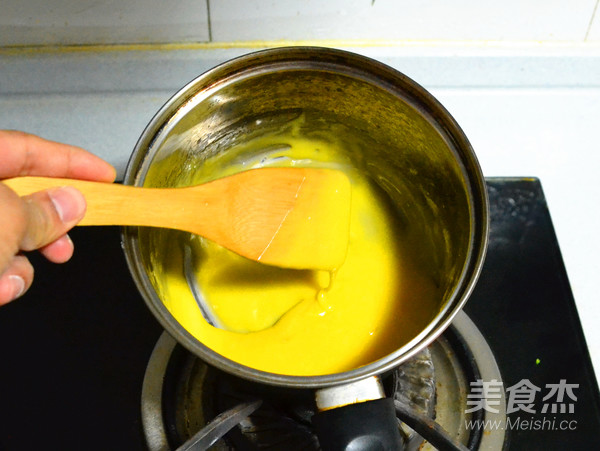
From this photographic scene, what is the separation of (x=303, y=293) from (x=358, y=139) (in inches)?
7.9

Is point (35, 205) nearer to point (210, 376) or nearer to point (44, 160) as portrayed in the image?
point (44, 160)

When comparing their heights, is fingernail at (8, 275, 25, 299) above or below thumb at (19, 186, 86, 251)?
below

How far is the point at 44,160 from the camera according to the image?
0.59 m

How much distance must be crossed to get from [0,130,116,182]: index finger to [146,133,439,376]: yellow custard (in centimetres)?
8

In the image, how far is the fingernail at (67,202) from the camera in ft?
1.59

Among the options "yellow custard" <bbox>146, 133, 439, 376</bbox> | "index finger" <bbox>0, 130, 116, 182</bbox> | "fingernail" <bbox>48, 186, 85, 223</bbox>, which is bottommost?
"yellow custard" <bbox>146, 133, 439, 376</bbox>

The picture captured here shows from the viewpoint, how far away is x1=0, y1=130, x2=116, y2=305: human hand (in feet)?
1.48

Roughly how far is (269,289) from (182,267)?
107 millimetres

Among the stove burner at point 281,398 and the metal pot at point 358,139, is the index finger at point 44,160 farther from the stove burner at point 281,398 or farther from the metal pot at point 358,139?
the stove burner at point 281,398

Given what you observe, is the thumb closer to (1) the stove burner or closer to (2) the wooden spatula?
(2) the wooden spatula

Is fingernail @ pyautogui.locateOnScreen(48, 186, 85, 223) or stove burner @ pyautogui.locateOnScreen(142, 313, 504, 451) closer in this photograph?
fingernail @ pyautogui.locateOnScreen(48, 186, 85, 223)

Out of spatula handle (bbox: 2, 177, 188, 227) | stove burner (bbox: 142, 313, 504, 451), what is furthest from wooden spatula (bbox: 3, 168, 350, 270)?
stove burner (bbox: 142, 313, 504, 451)

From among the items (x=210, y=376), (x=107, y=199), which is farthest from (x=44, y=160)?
(x=210, y=376)

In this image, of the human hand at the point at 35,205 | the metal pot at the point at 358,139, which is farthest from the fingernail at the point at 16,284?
the metal pot at the point at 358,139
